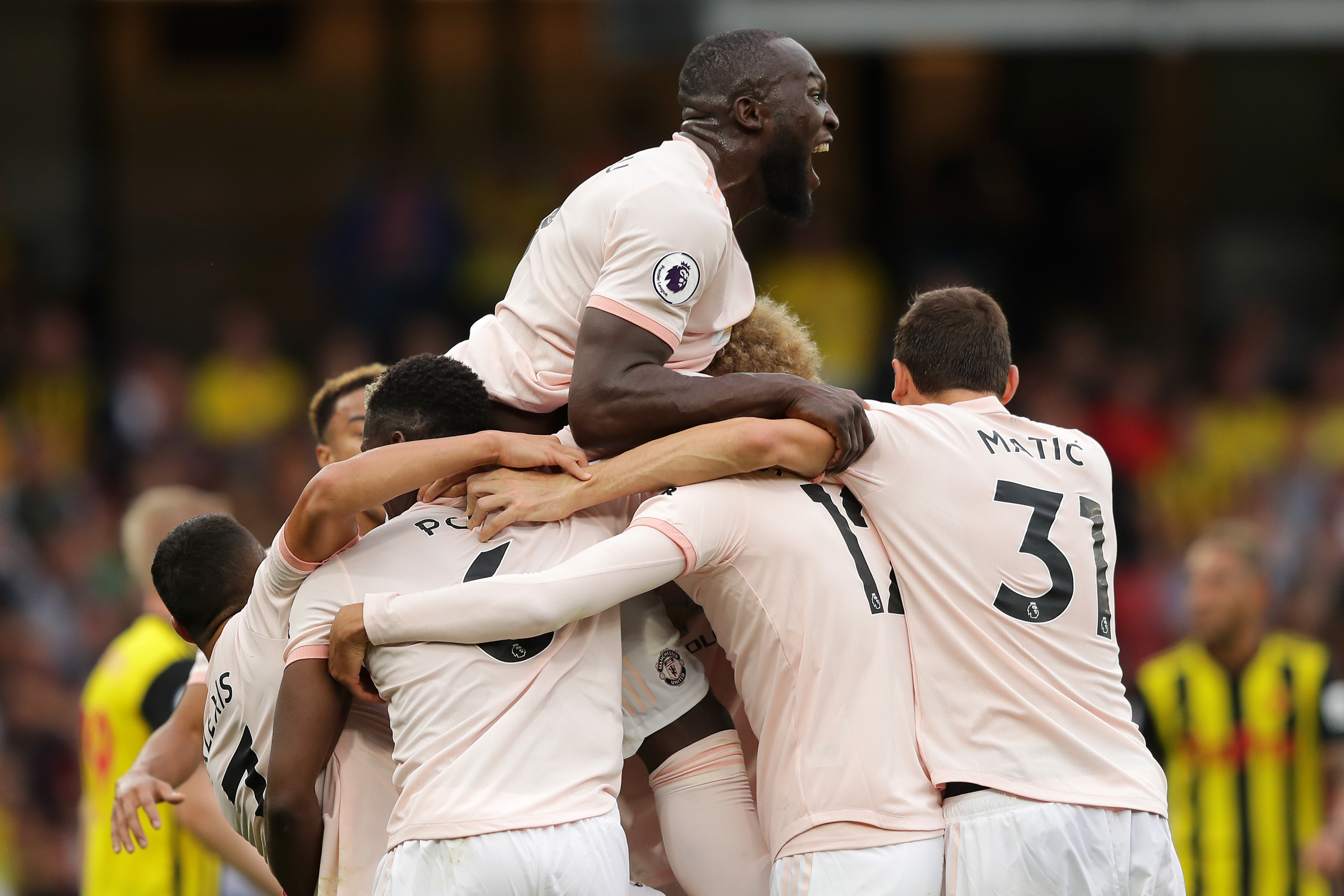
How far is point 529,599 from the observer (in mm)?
3432

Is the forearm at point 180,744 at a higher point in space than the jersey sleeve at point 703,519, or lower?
lower

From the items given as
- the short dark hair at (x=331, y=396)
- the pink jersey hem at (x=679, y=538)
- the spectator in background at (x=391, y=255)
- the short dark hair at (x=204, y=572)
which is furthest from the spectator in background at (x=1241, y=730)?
the spectator in background at (x=391, y=255)

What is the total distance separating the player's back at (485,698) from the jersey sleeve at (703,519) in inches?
9.6

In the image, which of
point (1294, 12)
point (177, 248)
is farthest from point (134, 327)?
point (1294, 12)

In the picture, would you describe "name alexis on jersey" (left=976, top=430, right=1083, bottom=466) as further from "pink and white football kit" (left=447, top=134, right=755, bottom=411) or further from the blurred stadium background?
the blurred stadium background

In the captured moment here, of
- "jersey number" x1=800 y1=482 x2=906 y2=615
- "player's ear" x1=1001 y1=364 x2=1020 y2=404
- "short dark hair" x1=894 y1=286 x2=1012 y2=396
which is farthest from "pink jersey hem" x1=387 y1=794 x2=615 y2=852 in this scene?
"player's ear" x1=1001 y1=364 x2=1020 y2=404

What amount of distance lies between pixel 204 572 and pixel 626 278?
1455 mm

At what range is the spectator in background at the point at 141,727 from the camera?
5.74 metres

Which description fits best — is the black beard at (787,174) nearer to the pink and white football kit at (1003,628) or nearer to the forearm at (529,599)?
the pink and white football kit at (1003,628)

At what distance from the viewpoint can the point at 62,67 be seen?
41.4 ft

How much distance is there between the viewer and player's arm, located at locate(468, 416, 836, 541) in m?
3.63

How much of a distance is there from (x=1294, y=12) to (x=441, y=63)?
666 centimetres

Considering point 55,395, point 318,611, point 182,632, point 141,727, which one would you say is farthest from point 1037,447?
point 55,395

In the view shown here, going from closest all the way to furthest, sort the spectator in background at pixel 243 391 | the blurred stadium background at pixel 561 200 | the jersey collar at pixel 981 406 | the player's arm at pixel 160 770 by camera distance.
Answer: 1. the jersey collar at pixel 981 406
2. the player's arm at pixel 160 770
3. the blurred stadium background at pixel 561 200
4. the spectator in background at pixel 243 391
